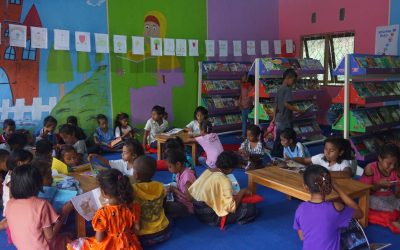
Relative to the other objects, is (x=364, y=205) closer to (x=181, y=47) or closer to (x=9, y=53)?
(x=181, y=47)

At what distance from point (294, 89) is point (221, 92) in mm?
1490

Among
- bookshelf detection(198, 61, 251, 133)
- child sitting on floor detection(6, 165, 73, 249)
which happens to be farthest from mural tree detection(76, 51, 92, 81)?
child sitting on floor detection(6, 165, 73, 249)

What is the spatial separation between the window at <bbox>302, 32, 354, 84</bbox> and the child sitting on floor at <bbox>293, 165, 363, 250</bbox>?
247 inches

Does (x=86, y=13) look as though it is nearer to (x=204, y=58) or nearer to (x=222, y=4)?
(x=204, y=58)

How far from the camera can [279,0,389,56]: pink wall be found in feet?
23.1

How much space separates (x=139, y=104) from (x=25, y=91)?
1990 mm

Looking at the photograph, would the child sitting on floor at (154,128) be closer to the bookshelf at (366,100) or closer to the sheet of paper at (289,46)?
the bookshelf at (366,100)

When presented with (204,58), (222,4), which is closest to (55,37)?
(204,58)

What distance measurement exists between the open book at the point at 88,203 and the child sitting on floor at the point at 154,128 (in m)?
3.40

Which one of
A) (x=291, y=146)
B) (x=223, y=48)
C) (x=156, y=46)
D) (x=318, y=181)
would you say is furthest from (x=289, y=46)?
(x=318, y=181)

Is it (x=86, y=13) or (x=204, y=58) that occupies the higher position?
(x=86, y=13)

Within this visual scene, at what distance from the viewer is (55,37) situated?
577 centimetres

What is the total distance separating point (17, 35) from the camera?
17.5 feet

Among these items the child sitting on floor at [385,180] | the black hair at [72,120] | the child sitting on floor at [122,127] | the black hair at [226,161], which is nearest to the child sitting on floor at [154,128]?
the child sitting on floor at [122,127]
